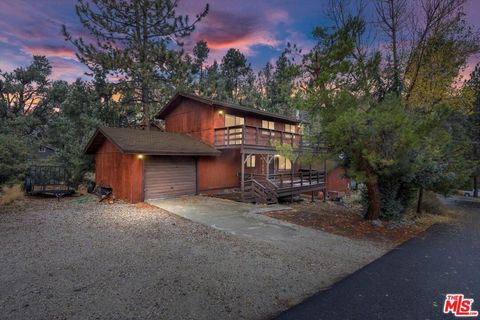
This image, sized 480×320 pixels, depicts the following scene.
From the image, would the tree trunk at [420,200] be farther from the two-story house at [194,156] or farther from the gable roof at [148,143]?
the gable roof at [148,143]

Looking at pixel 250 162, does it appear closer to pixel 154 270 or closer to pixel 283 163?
pixel 283 163

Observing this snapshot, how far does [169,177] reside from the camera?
51.3 ft

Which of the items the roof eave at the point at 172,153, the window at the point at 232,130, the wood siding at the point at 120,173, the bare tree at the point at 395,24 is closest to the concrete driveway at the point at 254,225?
the wood siding at the point at 120,173

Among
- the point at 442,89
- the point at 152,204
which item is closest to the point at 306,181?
the point at 442,89

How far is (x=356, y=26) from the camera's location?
991 cm

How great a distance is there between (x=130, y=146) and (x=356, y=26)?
1171cm

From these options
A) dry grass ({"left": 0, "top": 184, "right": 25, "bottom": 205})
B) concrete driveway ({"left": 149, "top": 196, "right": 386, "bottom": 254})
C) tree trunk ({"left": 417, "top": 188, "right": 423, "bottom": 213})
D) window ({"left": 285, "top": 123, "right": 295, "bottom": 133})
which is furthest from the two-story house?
tree trunk ({"left": 417, "top": 188, "right": 423, "bottom": 213})

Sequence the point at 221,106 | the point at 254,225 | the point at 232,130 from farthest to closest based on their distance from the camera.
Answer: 1. the point at 232,130
2. the point at 221,106
3. the point at 254,225

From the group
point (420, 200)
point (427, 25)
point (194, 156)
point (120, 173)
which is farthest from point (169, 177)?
point (427, 25)

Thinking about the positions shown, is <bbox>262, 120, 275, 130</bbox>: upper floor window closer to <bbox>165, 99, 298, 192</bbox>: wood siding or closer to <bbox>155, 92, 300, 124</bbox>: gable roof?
<bbox>155, 92, 300, 124</bbox>: gable roof

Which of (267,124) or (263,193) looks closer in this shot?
(263,193)

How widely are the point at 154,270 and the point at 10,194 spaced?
12.1m

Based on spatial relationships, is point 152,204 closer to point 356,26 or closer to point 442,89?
point 356,26

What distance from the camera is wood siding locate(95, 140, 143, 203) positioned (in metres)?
14.0
